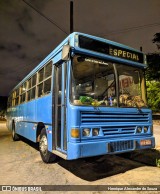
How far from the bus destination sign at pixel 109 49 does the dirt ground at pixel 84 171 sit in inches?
116

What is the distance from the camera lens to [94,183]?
4.71 metres

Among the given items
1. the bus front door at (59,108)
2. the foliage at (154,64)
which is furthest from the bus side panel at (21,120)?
the foliage at (154,64)

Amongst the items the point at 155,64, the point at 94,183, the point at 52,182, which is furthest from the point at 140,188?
the point at 155,64

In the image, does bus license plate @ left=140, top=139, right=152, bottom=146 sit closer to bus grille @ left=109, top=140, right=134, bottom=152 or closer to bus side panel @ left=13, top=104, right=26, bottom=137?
bus grille @ left=109, top=140, right=134, bottom=152

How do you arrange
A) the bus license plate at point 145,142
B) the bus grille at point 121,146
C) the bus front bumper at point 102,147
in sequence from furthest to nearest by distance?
the bus license plate at point 145,142 → the bus grille at point 121,146 → the bus front bumper at point 102,147

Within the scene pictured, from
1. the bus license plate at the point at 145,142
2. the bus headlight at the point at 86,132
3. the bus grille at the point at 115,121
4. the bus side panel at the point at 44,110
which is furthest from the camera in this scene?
the bus side panel at the point at 44,110

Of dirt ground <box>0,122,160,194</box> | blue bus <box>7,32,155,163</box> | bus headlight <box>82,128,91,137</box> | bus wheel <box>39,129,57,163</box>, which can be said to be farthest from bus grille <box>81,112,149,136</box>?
bus wheel <box>39,129,57,163</box>

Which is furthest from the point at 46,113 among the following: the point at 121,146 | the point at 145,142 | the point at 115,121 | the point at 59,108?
the point at 145,142

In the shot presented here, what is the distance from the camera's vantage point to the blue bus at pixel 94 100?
188 inches

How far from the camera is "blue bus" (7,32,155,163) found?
15.7 feet

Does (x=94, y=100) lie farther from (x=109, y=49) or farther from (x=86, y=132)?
(x=109, y=49)

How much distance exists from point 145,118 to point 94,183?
2176 millimetres

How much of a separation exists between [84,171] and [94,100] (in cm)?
193

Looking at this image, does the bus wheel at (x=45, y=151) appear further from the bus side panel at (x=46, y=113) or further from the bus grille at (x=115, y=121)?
the bus grille at (x=115, y=121)
